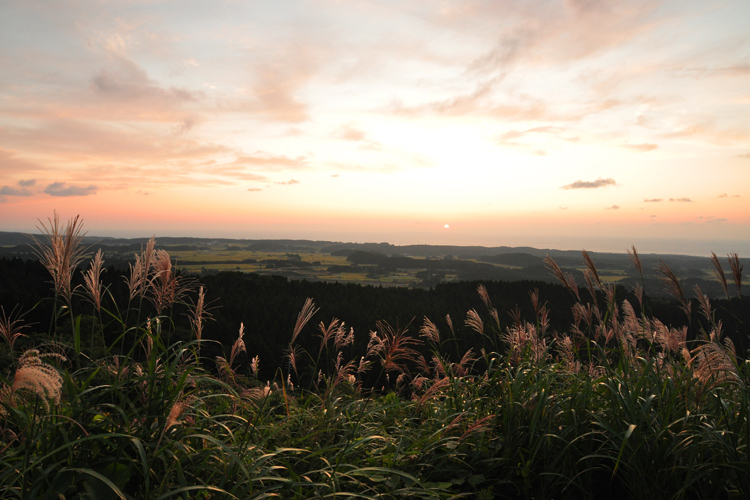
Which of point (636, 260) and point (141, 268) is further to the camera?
point (636, 260)

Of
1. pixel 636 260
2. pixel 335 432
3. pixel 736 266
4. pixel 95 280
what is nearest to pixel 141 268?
pixel 95 280

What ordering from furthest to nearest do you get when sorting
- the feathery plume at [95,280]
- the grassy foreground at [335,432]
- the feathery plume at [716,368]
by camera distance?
the feathery plume at [716,368], the feathery plume at [95,280], the grassy foreground at [335,432]

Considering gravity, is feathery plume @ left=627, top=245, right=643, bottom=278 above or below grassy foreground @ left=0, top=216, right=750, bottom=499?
above

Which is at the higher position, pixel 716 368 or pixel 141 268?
pixel 141 268

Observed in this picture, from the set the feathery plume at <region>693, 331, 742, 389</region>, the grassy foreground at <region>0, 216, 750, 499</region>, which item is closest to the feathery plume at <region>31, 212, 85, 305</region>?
the grassy foreground at <region>0, 216, 750, 499</region>

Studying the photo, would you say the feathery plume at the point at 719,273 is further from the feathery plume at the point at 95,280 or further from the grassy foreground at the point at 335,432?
the feathery plume at the point at 95,280

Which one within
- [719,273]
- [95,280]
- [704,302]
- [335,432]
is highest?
[719,273]

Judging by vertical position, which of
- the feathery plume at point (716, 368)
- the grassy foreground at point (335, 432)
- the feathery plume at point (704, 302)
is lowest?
the grassy foreground at point (335, 432)

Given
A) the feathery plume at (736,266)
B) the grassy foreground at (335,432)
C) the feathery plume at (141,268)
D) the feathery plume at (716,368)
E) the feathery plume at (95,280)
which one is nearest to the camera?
the grassy foreground at (335,432)

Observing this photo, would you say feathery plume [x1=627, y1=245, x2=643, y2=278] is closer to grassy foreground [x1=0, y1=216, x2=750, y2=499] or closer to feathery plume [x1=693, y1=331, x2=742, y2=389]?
grassy foreground [x1=0, y1=216, x2=750, y2=499]

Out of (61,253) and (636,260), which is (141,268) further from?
(636,260)

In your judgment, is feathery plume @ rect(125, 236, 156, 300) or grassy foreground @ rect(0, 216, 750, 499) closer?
grassy foreground @ rect(0, 216, 750, 499)

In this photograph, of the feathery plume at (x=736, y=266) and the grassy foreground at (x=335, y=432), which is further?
the feathery plume at (x=736, y=266)

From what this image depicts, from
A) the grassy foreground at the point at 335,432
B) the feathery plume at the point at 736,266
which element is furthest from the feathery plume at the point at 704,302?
the feathery plume at the point at 736,266
